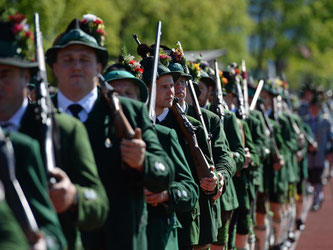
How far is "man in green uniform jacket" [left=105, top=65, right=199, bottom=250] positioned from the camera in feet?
19.9

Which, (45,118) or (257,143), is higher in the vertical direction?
(45,118)

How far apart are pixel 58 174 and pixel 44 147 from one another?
162 millimetres

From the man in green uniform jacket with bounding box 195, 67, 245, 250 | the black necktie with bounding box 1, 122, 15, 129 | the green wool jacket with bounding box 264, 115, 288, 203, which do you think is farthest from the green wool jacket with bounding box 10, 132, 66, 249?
the green wool jacket with bounding box 264, 115, 288, 203

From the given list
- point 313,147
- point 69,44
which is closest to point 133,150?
point 69,44

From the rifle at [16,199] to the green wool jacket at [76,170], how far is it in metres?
0.60

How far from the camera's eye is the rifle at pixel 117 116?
16.0 feet

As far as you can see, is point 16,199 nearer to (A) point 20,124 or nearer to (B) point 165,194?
(A) point 20,124

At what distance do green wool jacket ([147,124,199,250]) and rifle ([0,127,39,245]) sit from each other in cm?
241

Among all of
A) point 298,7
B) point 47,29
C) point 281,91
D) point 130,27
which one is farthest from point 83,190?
point 298,7

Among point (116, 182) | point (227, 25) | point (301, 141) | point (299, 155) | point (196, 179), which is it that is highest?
point (227, 25)

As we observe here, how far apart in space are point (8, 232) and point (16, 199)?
1.26ft

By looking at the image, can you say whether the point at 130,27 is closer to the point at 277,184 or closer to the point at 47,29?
the point at 47,29

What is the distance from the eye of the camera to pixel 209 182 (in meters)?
7.30

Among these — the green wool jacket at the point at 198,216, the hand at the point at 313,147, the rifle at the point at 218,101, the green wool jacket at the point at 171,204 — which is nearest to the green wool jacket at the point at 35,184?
the green wool jacket at the point at 171,204
